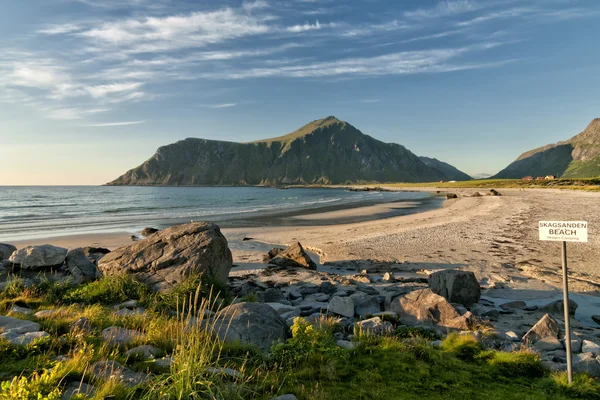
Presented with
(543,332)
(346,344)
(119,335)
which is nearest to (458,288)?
(543,332)

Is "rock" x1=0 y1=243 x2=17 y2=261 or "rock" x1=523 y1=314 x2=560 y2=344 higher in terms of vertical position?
"rock" x1=0 y1=243 x2=17 y2=261

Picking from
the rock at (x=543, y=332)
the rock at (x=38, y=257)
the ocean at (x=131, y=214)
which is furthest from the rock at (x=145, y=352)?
the ocean at (x=131, y=214)

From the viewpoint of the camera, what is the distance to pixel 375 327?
834cm

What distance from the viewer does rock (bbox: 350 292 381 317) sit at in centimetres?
1024

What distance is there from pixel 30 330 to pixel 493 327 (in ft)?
35.9

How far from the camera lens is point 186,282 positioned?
1012cm

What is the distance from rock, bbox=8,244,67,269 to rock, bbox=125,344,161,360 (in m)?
9.00

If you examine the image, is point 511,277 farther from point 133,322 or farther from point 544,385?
point 133,322

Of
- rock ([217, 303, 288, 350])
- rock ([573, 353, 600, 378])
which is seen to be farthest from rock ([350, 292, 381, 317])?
rock ([573, 353, 600, 378])

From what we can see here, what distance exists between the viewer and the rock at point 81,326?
6.38 m

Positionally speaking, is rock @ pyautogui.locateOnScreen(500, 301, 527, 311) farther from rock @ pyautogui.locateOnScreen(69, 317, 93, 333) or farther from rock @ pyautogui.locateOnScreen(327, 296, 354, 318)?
rock @ pyautogui.locateOnScreen(69, 317, 93, 333)

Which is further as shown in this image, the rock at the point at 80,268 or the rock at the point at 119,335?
the rock at the point at 80,268

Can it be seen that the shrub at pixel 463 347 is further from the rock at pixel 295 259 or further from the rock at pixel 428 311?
the rock at pixel 295 259

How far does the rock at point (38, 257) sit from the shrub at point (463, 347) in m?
13.3
